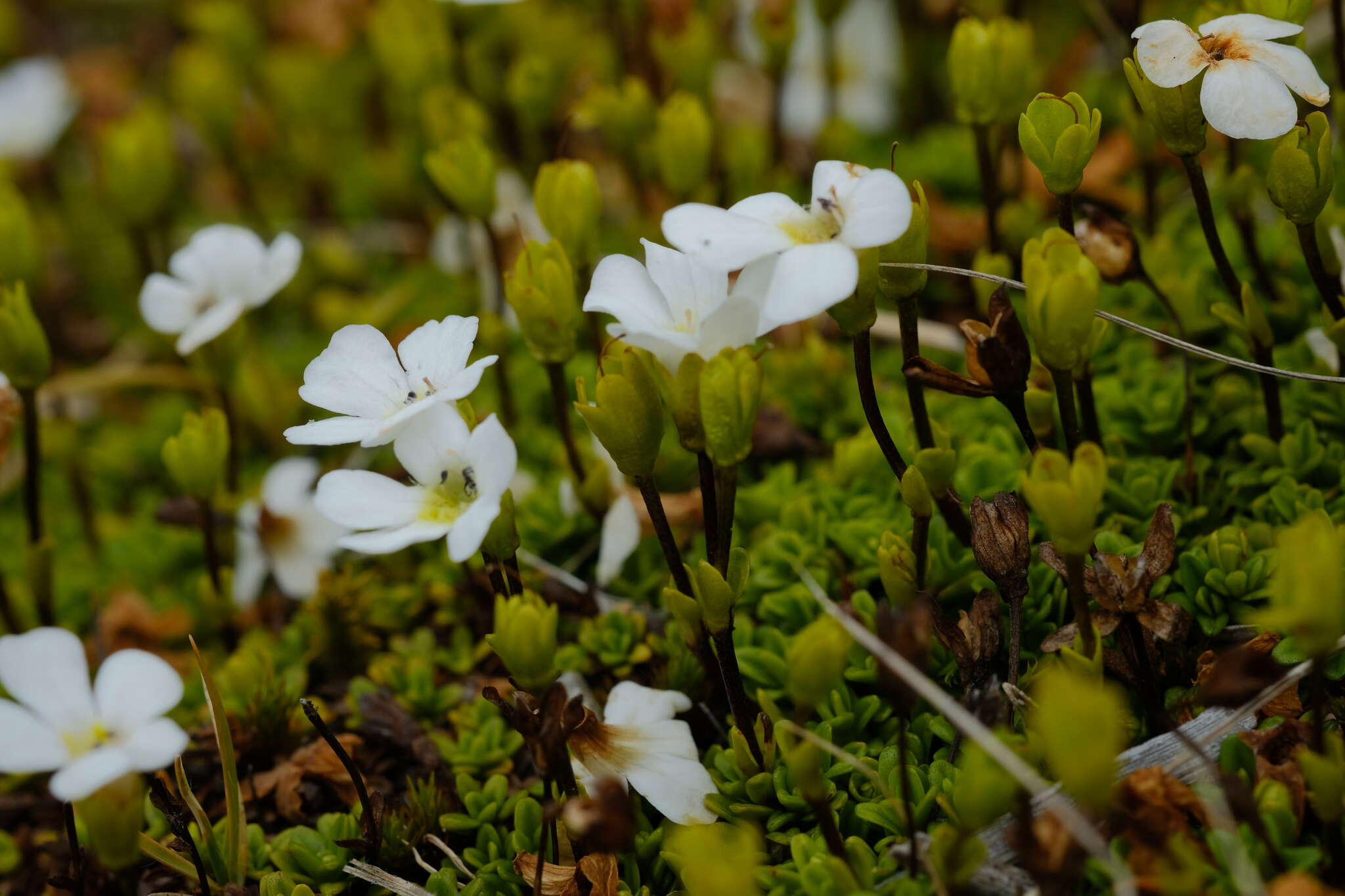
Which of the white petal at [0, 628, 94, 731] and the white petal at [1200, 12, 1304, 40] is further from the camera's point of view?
the white petal at [1200, 12, 1304, 40]

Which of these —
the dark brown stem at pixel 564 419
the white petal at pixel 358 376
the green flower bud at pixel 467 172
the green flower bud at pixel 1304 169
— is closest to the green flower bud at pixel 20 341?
the white petal at pixel 358 376

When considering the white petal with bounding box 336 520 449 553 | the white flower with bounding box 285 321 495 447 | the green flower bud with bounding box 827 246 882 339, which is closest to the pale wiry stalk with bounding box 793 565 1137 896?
the green flower bud with bounding box 827 246 882 339

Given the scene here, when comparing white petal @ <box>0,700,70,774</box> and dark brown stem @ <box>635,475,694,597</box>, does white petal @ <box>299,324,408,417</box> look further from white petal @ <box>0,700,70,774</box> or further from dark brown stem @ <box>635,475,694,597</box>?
white petal @ <box>0,700,70,774</box>

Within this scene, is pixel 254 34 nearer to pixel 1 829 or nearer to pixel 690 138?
pixel 690 138

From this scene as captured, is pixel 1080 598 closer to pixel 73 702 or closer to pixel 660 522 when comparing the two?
pixel 660 522

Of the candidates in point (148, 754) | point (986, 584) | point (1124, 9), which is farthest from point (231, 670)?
point (1124, 9)

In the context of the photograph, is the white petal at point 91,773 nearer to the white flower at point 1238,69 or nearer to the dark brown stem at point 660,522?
the dark brown stem at point 660,522
